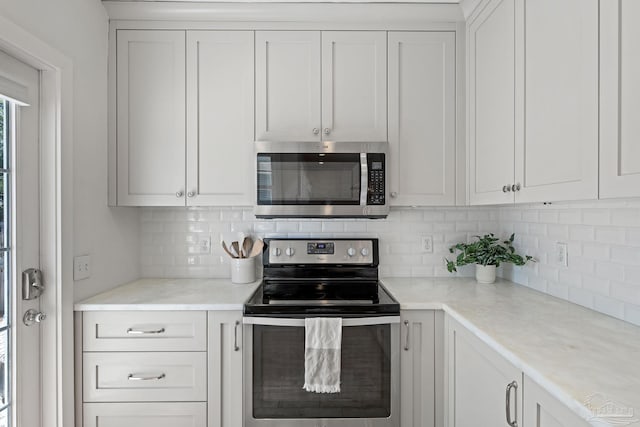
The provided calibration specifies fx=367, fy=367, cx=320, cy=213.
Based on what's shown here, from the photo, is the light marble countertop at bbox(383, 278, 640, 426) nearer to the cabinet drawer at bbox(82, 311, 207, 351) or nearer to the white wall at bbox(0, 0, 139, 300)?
the cabinet drawer at bbox(82, 311, 207, 351)

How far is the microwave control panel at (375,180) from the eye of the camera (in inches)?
77.6

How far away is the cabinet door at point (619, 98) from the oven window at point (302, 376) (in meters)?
1.08

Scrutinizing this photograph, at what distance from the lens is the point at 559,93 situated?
1245 millimetres

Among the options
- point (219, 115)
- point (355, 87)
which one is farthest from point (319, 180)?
point (219, 115)

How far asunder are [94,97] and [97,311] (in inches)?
41.7

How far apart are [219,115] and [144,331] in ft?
3.79

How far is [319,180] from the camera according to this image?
1969 mm

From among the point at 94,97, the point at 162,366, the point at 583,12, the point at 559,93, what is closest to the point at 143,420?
the point at 162,366

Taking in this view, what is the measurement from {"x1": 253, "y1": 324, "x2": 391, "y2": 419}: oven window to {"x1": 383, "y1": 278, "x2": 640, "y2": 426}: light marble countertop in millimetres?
262

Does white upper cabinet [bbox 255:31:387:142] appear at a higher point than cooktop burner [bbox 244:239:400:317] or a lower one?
higher

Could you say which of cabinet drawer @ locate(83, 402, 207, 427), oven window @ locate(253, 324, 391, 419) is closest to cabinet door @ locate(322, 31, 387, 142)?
oven window @ locate(253, 324, 391, 419)

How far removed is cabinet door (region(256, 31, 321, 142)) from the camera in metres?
2.01

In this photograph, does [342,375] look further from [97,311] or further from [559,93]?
[559,93]

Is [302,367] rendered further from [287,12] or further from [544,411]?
[287,12]
